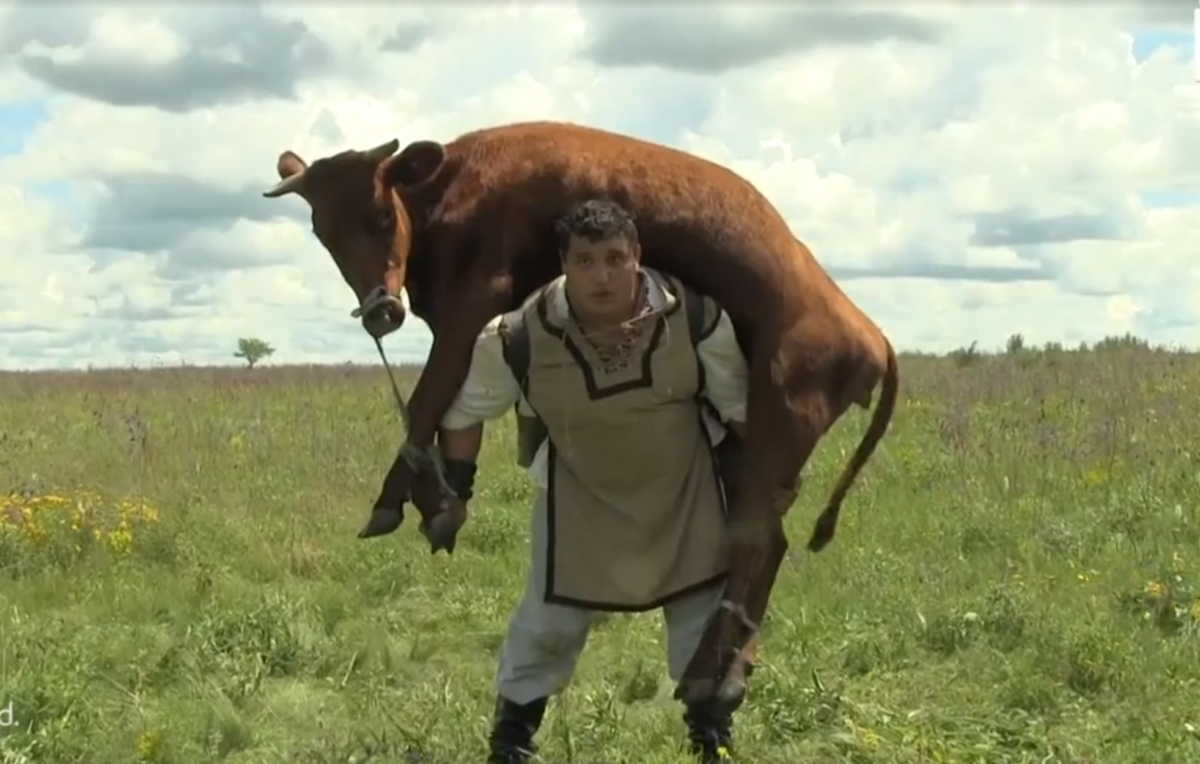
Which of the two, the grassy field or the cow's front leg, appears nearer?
the cow's front leg

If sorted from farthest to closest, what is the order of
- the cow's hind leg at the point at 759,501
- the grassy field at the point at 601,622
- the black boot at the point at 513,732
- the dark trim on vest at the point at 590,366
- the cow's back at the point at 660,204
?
the grassy field at the point at 601,622, the black boot at the point at 513,732, the dark trim on vest at the point at 590,366, the cow's hind leg at the point at 759,501, the cow's back at the point at 660,204

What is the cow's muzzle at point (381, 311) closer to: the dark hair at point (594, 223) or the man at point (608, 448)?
the man at point (608, 448)

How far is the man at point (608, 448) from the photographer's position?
390cm

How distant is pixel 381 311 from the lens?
3.56 m

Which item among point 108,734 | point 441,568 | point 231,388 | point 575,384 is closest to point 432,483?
point 575,384

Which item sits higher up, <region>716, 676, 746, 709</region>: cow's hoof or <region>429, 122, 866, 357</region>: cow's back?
<region>429, 122, 866, 357</region>: cow's back

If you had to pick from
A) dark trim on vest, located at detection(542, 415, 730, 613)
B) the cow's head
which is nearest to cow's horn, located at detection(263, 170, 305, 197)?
the cow's head

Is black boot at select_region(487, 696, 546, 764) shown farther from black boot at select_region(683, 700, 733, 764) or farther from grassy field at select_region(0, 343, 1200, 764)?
black boot at select_region(683, 700, 733, 764)

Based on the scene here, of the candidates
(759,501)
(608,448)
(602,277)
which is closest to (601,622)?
(608,448)

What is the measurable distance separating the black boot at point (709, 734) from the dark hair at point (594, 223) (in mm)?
1547

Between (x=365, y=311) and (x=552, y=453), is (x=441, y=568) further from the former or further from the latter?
(x=365, y=311)

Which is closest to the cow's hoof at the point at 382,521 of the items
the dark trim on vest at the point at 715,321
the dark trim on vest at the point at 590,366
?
the dark trim on vest at the point at 590,366

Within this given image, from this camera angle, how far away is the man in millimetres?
3902

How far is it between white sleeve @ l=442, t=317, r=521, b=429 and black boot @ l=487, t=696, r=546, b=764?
1.08 meters
